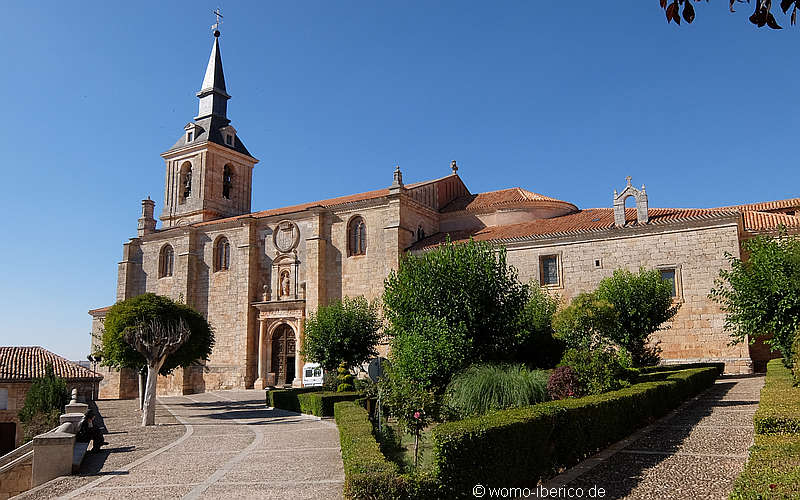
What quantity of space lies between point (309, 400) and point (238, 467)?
10.4 meters

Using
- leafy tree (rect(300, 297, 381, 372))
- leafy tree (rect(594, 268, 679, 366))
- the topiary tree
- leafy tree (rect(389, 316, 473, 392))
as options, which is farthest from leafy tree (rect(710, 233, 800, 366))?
the topiary tree

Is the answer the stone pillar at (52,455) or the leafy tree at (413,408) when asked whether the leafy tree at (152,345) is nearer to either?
the stone pillar at (52,455)

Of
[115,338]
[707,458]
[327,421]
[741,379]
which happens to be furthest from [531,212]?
[707,458]

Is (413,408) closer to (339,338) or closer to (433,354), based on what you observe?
(433,354)

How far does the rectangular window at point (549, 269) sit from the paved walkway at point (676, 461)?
15408mm

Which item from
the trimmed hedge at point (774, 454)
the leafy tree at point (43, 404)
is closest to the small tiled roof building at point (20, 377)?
the leafy tree at point (43, 404)

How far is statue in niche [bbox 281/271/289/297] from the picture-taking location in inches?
1420

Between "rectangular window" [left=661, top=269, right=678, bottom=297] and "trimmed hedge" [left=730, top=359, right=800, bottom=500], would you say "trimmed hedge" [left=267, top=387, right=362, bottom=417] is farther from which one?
"rectangular window" [left=661, top=269, right=678, bottom=297]

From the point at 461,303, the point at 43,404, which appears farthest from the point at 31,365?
the point at 461,303

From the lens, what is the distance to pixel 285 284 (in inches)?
1426

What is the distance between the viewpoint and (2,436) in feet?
76.4

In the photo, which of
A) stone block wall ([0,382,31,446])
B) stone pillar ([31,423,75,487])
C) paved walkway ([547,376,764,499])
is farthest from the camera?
stone block wall ([0,382,31,446])

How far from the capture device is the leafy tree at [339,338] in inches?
1014

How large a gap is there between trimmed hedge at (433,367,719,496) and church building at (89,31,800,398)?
16003 mm
